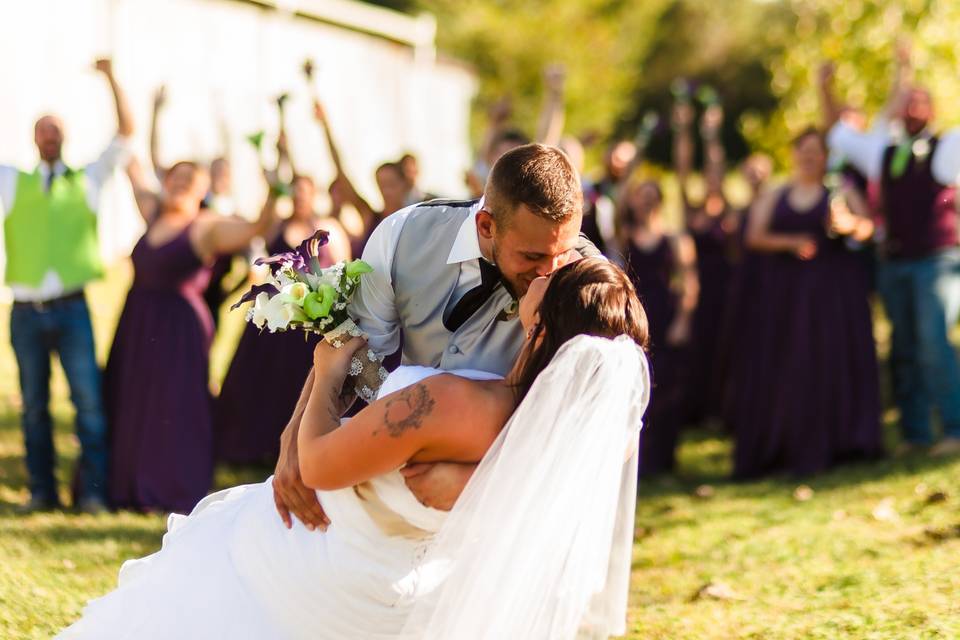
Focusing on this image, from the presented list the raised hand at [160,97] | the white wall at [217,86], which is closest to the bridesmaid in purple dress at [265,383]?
the raised hand at [160,97]

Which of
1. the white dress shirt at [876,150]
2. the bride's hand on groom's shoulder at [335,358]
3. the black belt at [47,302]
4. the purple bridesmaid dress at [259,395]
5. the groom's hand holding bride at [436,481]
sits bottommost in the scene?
the purple bridesmaid dress at [259,395]

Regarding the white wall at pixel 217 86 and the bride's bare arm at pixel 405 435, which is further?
the white wall at pixel 217 86

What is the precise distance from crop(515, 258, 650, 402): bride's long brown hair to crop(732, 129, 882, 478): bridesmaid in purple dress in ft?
16.3

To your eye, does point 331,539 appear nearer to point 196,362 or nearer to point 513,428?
point 513,428

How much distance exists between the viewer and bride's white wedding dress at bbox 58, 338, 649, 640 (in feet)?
10.0

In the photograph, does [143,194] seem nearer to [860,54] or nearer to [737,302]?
[737,302]

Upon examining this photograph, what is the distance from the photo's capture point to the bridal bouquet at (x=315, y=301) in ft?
11.1

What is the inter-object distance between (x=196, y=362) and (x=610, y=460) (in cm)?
435

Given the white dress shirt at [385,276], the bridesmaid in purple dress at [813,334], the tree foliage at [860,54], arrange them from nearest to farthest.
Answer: the white dress shirt at [385,276], the bridesmaid in purple dress at [813,334], the tree foliage at [860,54]

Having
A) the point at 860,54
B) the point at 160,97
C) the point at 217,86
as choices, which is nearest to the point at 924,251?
the point at 160,97

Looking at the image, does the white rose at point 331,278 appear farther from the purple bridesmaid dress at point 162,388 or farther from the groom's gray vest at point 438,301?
the purple bridesmaid dress at point 162,388

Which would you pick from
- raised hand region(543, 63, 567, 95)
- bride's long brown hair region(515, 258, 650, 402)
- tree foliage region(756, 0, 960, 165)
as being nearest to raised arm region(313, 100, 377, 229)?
raised hand region(543, 63, 567, 95)

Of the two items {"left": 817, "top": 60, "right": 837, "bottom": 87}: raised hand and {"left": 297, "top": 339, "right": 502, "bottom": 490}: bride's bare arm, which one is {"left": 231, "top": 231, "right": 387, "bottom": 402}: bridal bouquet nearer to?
{"left": 297, "top": 339, "right": 502, "bottom": 490}: bride's bare arm

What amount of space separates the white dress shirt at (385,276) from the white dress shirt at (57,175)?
11.7 ft
